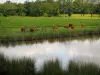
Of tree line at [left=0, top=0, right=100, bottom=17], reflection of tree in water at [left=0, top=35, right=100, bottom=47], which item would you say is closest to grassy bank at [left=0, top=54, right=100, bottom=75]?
reflection of tree in water at [left=0, top=35, right=100, bottom=47]

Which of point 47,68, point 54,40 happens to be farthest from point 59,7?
point 47,68

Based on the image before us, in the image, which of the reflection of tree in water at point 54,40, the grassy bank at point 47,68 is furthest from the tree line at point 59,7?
the grassy bank at point 47,68

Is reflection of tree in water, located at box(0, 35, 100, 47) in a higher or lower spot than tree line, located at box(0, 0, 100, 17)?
lower

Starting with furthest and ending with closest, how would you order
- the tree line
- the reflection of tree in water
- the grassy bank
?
the tree line < the reflection of tree in water < the grassy bank

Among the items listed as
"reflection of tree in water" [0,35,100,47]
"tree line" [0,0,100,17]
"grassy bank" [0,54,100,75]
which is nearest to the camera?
"grassy bank" [0,54,100,75]

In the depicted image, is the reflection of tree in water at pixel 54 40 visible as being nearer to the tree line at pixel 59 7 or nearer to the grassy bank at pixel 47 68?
the grassy bank at pixel 47 68

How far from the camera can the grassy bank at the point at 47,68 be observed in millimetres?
6590

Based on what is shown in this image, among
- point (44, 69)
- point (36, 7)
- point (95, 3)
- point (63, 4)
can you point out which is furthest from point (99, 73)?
point (63, 4)

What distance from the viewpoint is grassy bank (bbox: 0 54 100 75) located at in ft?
21.6

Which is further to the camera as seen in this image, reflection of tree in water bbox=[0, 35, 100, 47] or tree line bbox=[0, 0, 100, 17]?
tree line bbox=[0, 0, 100, 17]

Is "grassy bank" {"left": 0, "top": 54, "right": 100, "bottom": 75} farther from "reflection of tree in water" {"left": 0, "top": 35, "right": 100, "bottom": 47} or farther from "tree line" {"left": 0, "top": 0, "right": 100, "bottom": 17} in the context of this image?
"tree line" {"left": 0, "top": 0, "right": 100, "bottom": 17}

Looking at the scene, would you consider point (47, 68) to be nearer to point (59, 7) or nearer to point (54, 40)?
point (54, 40)

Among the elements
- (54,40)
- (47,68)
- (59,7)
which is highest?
(47,68)

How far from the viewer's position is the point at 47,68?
22.8 ft
